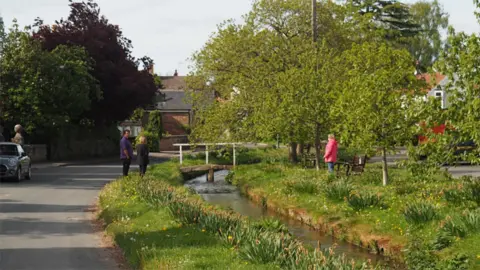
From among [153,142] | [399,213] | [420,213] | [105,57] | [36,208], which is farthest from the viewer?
[153,142]

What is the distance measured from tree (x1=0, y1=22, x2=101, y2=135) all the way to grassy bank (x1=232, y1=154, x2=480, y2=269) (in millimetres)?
17296

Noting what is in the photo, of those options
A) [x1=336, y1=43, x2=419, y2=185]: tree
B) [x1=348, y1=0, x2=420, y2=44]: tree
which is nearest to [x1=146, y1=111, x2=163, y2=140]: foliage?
[x1=348, y1=0, x2=420, y2=44]: tree

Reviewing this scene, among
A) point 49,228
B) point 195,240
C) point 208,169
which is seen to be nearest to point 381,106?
point 49,228

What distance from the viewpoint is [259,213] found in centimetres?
2156

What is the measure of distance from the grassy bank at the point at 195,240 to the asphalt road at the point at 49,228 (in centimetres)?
60

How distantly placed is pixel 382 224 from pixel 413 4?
2435 inches

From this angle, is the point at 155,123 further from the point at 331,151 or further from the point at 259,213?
the point at 259,213

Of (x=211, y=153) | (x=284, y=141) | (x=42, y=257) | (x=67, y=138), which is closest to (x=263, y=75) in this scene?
(x=284, y=141)

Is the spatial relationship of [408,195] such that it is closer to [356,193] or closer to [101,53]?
[356,193]

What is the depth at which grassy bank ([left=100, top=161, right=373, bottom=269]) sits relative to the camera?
9.81 m

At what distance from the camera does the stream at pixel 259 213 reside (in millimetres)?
15359

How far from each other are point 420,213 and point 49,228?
7805 mm

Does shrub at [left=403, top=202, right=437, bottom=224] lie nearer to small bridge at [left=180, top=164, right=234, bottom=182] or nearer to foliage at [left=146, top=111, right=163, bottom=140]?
small bridge at [left=180, top=164, right=234, bottom=182]

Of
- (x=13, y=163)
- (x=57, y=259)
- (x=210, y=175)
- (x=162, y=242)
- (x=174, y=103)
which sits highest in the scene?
(x=174, y=103)
